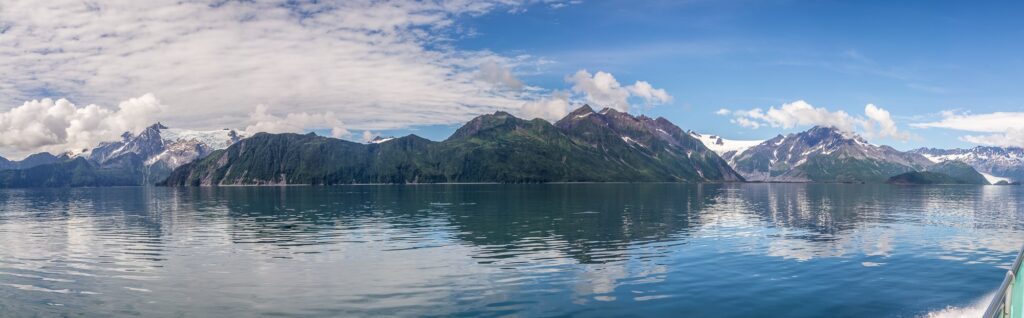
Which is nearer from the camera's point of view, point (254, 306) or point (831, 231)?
point (254, 306)

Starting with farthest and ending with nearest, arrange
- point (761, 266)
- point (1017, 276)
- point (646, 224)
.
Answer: point (646, 224)
point (761, 266)
point (1017, 276)

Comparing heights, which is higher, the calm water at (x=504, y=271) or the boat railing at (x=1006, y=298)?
the boat railing at (x=1006, y=298)

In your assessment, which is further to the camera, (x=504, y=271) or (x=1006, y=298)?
(x=504, y=271)

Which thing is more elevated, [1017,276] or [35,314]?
[1017,276]

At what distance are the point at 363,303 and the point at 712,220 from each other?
281 feet

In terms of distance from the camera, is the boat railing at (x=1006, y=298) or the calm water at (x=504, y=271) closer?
the boat railing at (x=1006, y=298)

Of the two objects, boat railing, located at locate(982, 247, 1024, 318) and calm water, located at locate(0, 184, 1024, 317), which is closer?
boat railing, located at locate(982, 247, 1024, 318)

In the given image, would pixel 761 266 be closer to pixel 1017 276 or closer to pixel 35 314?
pixel 1017 276

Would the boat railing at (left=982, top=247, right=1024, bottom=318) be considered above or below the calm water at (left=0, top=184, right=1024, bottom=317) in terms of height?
above

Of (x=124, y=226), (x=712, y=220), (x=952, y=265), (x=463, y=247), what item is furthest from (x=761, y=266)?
(x=124, y=226)

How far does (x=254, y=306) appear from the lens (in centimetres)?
3994

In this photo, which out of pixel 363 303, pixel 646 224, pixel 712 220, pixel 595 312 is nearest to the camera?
pixel 595 312

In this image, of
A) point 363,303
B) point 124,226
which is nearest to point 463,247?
point 363,303

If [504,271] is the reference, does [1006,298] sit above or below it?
above
